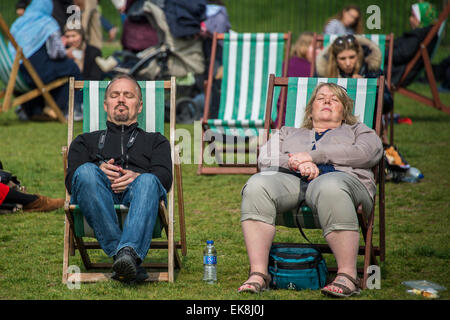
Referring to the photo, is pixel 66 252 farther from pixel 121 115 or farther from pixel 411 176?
pixel 411 176

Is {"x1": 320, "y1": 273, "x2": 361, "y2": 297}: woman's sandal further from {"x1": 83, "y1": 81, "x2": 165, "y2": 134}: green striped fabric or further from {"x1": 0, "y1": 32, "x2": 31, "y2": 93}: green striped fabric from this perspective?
{"x1": 0, "y1": 32, "x2": 31, "y2": 93}: green striped fabric

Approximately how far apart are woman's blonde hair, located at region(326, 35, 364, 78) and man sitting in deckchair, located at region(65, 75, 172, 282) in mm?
2277

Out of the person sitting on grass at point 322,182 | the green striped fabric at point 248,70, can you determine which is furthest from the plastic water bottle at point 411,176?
the person sitting on grass at point 322,182

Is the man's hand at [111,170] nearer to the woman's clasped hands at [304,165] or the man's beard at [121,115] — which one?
the man's beard at [121,115]

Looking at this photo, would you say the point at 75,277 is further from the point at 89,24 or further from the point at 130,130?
the point at 89,24

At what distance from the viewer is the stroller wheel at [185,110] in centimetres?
948

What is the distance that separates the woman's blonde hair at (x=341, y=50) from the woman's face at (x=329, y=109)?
6.37ft

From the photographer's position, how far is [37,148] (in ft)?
26.5

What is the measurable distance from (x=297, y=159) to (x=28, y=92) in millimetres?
6619

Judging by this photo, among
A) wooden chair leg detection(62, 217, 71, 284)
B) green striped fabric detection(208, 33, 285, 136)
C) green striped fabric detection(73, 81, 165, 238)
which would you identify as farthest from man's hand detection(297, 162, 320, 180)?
green striped fabric detection(208, 33, 285, 136)

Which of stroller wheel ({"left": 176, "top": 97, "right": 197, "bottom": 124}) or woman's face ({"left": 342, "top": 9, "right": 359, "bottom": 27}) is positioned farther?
stroller wheel ({"left": 176, "top": 97, "right": 197, "bottom": 124})

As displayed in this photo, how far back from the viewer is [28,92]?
9797 mm

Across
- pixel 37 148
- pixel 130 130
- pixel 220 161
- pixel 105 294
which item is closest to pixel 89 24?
pixel 37 148

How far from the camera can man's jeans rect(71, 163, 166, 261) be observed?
374 cm
